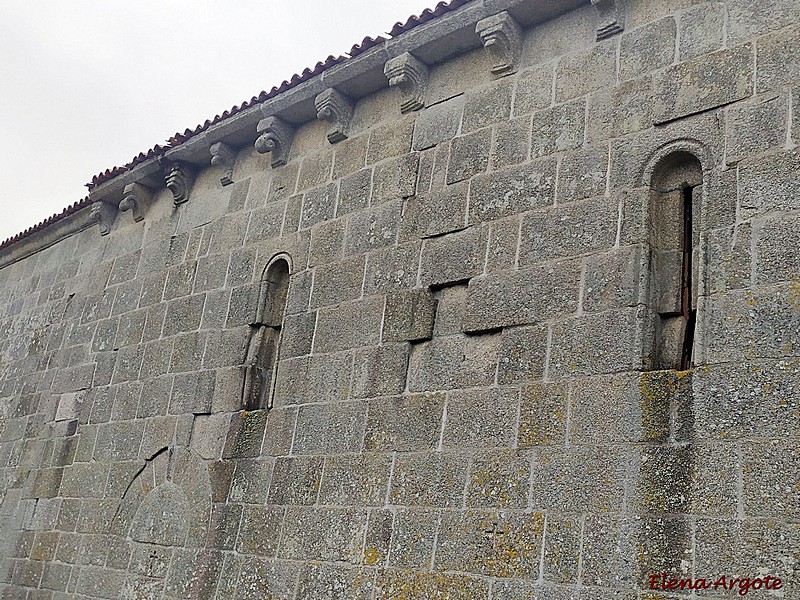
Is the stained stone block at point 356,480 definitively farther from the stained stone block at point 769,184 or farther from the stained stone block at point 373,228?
the stained stone block at point 769,184

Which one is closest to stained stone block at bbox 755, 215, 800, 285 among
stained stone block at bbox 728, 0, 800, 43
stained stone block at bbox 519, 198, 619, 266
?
stained stone block at bbox 519, 198, 619, 266

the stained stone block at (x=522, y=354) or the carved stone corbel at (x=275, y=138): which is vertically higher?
the carved stone corbel at (x=275, y=138)

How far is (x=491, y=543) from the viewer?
12.7ft

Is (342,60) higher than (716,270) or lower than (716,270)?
higher

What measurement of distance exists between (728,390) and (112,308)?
574 cm

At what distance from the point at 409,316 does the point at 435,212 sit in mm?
663

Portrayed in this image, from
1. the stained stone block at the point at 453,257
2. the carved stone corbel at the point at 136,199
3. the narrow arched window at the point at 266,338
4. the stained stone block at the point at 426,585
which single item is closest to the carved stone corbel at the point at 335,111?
the narrow arched window at the point at 266,338

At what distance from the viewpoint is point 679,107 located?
159 inches

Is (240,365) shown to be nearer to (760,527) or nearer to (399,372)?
(399,372)

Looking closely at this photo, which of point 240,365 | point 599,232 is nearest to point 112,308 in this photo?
point 240,365

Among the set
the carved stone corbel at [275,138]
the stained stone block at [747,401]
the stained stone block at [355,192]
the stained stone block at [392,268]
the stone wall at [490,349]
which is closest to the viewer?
the stained stone block at [747,401]

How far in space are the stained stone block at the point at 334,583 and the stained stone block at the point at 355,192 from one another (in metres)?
2.32

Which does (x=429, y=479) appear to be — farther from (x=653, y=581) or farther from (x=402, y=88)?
(x=402, y=88)

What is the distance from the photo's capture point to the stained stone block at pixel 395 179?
5191 mm
